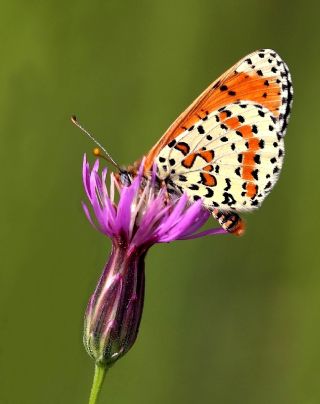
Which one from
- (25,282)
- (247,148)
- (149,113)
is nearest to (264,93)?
(247,148)

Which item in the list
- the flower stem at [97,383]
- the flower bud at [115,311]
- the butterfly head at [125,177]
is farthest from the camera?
the butterfly head at [125,177]

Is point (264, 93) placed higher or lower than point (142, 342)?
higher

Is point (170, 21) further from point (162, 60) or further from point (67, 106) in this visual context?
point (67, 106)

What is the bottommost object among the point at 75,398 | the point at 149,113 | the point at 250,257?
the point at 75,398

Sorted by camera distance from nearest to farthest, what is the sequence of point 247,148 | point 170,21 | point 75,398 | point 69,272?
point 247,148 < point 75,398 < point 69,272 < point 170,21

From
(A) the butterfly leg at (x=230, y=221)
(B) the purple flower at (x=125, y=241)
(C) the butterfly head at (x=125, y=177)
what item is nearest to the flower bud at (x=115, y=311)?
(B) the purple flower at (x=125, y=241)

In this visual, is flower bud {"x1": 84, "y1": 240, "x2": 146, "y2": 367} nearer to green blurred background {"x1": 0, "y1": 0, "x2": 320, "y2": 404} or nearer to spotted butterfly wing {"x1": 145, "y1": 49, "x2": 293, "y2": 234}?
spotted butterfly wing {"x1": 145, "y1": 49, "x2": 293, "y2": 234}

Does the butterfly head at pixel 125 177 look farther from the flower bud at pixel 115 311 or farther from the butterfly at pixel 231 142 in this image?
the flower bud at pixel 115 311

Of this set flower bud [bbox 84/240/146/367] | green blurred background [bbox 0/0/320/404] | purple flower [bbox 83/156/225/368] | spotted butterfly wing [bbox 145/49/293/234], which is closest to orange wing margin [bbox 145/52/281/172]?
spotted butterfly wing [bbox 145/49/293/234]
